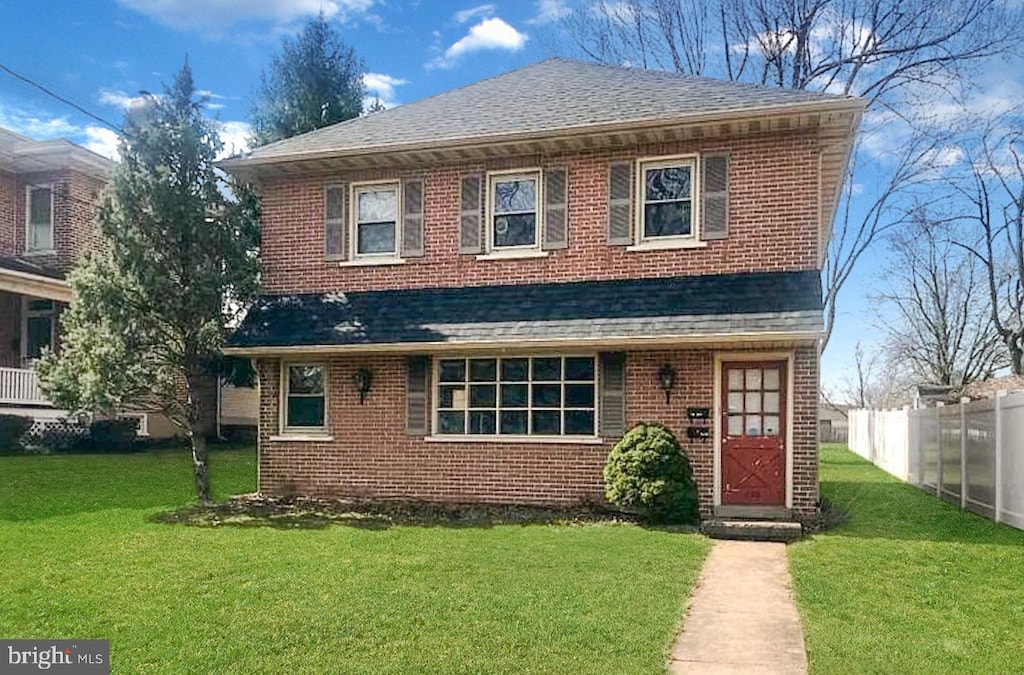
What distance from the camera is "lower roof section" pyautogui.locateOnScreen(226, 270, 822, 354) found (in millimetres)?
11516

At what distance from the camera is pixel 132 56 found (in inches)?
492

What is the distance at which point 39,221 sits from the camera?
23297 mm

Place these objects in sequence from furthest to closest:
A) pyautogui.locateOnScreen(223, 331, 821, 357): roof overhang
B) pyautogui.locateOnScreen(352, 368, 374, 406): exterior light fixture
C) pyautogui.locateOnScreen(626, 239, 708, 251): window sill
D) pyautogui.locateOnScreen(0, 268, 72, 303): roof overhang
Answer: pyautogui.locateOnScreen(0, 268, 72, 303): roof overhang < pyautogui.locateOnScreen(352, 368, 374, 406): exterior light fixture < pyautogui.locateOnScreen(626, 239, 708, 251): window sill < pyautogui.locateOnScreen(223, 331, 821, 357): roof overhang

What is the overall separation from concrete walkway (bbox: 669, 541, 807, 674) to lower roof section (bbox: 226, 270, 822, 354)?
320 centimetres

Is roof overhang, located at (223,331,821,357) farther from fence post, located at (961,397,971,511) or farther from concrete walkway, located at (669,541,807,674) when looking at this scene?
fence post, located at (961,397,971,511)

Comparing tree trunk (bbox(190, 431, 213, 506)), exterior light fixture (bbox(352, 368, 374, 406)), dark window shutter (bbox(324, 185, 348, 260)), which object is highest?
dark window shutter (bbox(324, 185, 348, 260))

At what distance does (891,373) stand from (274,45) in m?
40.4

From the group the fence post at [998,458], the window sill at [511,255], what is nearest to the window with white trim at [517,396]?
the window sill at [511,255]

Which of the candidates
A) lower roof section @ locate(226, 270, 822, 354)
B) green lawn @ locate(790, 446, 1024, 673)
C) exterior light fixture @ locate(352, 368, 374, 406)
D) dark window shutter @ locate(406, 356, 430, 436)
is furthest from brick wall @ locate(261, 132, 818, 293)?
green lawn @ locate(790, 446, 1024, 673)

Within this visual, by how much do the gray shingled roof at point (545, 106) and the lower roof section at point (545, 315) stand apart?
2.29 metres

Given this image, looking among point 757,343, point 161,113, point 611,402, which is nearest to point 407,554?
point 611,402

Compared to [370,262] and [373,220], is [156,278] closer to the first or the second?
[370,262]

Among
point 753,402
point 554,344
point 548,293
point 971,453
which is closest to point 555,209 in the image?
point 548,293

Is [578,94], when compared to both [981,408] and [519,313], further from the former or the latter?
[981,408]
